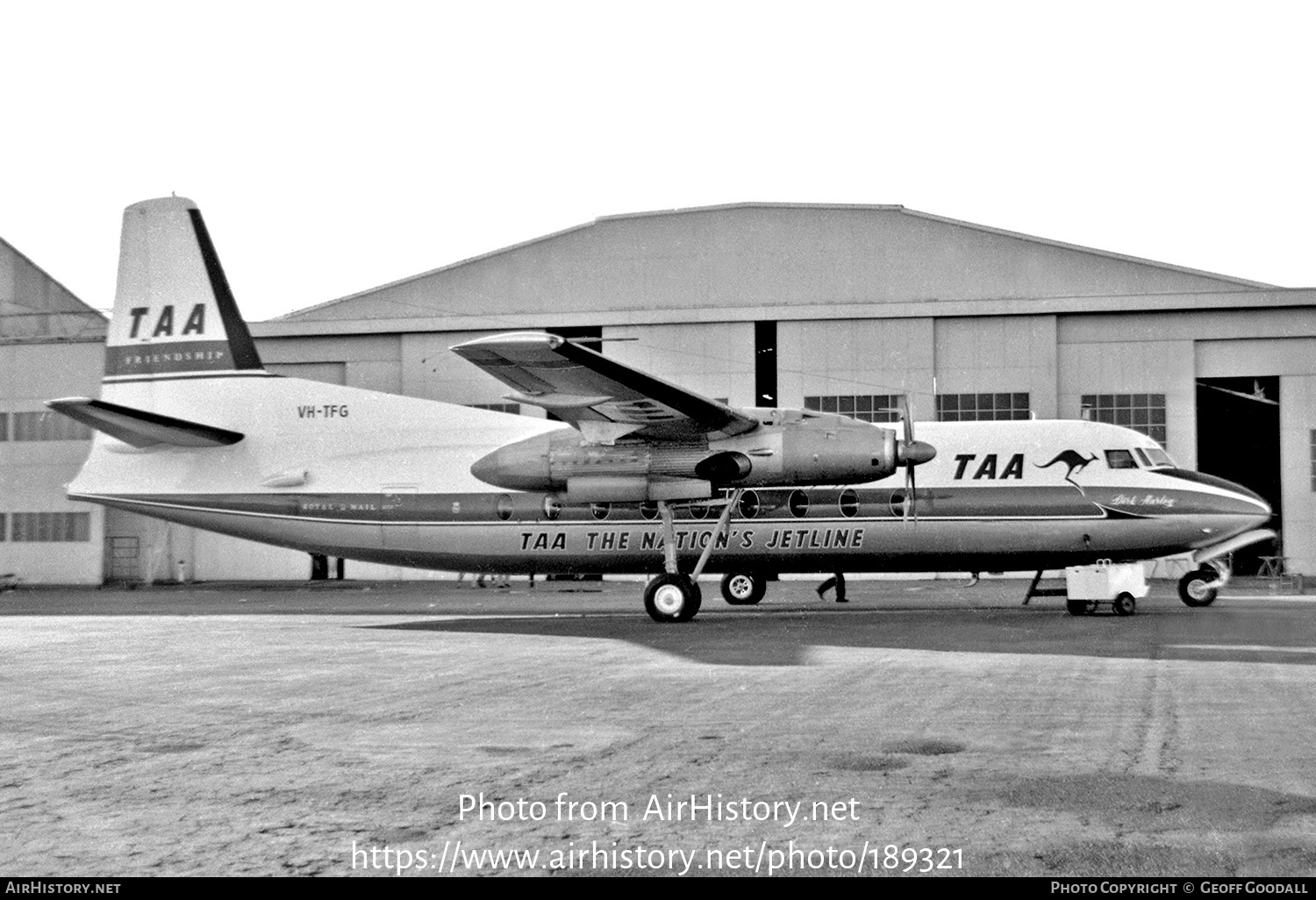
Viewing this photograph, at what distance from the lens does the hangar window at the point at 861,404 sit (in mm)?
43531

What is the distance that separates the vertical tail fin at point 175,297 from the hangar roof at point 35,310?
880 inches

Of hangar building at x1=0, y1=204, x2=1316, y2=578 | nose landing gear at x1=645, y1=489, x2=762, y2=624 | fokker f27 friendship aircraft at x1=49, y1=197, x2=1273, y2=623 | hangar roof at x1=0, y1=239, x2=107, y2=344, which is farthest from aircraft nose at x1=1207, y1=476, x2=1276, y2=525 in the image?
hangar roof at x1=0, y1=239, x2=107, y2=344

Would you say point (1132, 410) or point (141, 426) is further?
point (1132, 410)

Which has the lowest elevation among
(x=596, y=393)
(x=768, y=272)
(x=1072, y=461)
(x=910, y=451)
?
(x=1072, y=461)

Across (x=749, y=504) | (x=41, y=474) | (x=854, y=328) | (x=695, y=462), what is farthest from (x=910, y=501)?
(x=41, y=474)

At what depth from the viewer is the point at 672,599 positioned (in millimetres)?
23625

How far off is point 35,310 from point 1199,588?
152ft

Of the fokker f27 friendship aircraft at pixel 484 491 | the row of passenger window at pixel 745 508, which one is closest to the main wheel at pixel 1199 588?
the fokker f27 friendship aircraft at pixel 484 491

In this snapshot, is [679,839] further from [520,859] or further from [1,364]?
[1,364]

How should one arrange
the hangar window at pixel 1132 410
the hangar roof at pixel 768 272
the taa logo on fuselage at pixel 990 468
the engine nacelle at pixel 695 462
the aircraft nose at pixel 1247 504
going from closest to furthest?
the engine nacelle at pixel 695 462
the aircraft nose at pixel 1247 504
the taa logo on fuselage at pixel 990 468
the hangar window at pixel 1132 410
the hangar roof at pixel 768 272

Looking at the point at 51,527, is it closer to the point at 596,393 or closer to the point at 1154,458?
the point at 596,393

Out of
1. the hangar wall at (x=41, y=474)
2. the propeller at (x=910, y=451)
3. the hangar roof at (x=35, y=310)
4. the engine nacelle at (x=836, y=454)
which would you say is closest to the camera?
the engine nacelle at (x=836, y=454)

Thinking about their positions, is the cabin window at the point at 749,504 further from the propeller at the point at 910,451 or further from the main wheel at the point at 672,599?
the propeller at the point at 910,451

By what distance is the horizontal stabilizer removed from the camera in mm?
23891
